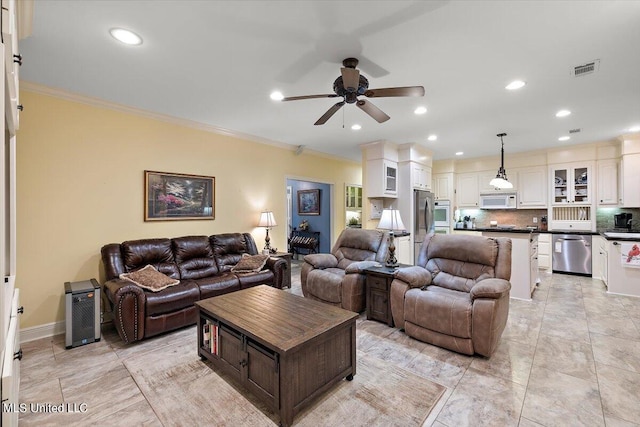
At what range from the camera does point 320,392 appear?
2.01m

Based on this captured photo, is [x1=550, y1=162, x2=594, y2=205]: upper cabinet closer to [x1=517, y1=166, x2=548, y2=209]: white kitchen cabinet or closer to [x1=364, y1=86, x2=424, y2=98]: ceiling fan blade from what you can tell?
[x1=517, y1=166, x2=548, y2=209]: white kitchen cabinet

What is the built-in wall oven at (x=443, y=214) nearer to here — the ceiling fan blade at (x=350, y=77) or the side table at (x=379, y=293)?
the side table at (x=379, y=293)

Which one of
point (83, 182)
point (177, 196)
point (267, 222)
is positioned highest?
point (83, 182)

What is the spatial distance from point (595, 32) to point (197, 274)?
15.0 ft

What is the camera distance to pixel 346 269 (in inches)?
141

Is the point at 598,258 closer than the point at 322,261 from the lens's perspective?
No

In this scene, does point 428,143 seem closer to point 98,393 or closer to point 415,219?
point 415,219

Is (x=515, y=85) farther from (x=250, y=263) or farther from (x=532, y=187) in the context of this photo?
(x=532, y=187)

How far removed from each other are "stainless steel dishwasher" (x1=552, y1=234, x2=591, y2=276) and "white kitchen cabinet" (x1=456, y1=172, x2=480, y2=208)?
177 centimetres

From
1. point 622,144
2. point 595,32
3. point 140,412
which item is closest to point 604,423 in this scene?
point 595,32

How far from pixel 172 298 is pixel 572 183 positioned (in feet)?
24.5

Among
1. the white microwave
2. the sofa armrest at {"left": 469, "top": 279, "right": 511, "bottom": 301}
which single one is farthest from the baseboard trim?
the white microwave

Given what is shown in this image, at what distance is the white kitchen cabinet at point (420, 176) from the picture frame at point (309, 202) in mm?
2491
